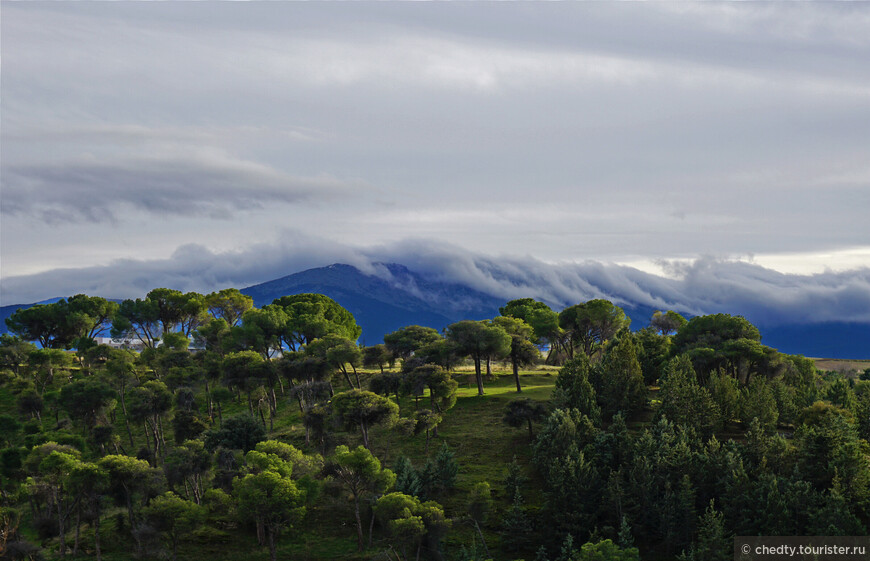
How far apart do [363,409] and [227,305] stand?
3684 inches

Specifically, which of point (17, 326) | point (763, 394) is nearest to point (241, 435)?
point (763, 394)

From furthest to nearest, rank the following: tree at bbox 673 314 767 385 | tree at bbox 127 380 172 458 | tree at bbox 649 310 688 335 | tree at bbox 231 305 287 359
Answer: tree at bbox 649 310 688 335 → tree at bbox 231 305 287 359 → tree at bbox 673 314 767 385 → tree at bbox 127 380 172 458

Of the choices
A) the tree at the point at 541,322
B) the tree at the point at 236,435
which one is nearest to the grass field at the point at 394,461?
the tree at the point at 236,435

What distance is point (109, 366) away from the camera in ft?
323

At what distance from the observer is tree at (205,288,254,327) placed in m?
156

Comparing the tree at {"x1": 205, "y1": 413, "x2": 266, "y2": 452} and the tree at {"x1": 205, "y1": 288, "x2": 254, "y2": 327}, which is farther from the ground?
the tree at {"x1": 205, "y1": 288, "x2": 254, "y2": 327}

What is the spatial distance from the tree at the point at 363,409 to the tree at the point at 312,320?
44509 millimetres

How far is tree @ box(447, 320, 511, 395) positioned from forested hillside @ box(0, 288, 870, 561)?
0.35 metres

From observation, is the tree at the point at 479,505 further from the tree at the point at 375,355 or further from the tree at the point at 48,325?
the tree at the point at 48,325

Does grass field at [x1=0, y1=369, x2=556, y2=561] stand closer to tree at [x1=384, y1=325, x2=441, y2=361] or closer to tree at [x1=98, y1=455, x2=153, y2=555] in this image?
tree at [x1=98, y1=455, x2=153, y2=555]

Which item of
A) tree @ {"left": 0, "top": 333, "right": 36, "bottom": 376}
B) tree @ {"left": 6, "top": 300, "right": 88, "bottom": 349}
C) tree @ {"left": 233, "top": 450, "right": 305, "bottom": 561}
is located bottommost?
tree @ {"left": 233, "top": 450, "right": 305, "bottom": 561}

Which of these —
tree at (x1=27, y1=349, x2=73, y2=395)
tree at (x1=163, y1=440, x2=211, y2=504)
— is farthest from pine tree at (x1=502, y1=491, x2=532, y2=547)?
tree at (x1=27, y1=349, x2=73, y2=395)

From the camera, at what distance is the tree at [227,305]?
156250 mm

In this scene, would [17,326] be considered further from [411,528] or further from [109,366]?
[411,528]
